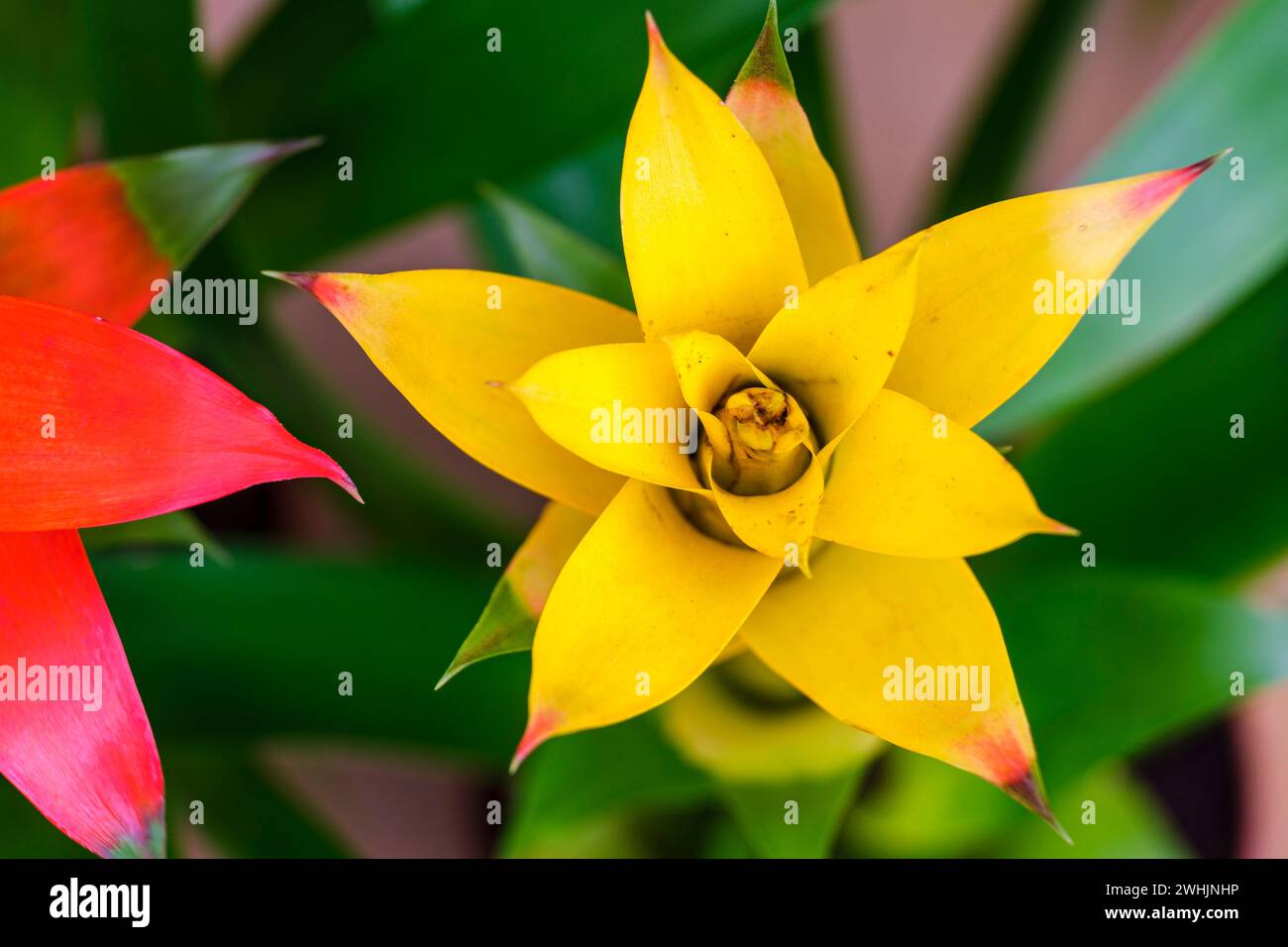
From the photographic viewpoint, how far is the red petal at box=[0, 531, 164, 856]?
48 cm

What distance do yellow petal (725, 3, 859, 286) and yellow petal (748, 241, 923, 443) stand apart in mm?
65

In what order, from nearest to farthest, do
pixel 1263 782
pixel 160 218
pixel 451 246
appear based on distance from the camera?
pixel 160 218 → pixel 1263 782 → pixel 451 246

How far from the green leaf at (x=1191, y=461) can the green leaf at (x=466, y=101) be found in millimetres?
378

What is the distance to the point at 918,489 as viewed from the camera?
0.44 metres

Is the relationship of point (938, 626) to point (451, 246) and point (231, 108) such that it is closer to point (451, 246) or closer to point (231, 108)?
point (231, 108)

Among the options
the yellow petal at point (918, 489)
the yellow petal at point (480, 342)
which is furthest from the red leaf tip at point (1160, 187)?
the yellow petal at point (480, 342)

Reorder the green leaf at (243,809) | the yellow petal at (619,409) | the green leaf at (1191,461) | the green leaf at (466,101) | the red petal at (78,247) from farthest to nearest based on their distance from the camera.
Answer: the green leaf at (243,809), the green leaf at (1191,461), the green leaf at (466,101), the red petal at (78,247), the yellow petal at (619,409)

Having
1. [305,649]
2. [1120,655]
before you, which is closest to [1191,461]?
[1120,655]

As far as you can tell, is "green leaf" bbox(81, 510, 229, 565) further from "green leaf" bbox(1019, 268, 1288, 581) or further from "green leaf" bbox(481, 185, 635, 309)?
"green leaf" bbox(1019, 268, 1288, 581)

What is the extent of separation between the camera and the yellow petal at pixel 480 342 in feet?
1.45

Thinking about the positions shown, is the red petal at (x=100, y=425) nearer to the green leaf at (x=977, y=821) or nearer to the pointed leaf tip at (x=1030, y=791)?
the pointed leaf tip at (x=1030, y=791)
